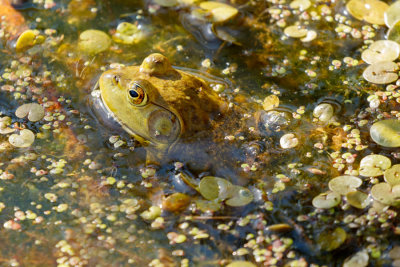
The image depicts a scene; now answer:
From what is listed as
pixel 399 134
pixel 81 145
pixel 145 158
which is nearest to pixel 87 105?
pixel 81 145

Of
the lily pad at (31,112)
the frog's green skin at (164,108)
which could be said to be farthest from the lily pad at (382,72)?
the lily pad at (31,112)

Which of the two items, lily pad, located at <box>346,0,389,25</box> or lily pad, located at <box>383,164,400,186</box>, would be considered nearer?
lily pad, located at <box>383,164,400,186</box>

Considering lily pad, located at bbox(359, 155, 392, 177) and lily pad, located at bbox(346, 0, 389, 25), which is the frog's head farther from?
lily pad, located at bbox(346, 0, 389, 25)

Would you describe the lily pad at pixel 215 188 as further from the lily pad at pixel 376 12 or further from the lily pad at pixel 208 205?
the lily pad at pixel 376 12

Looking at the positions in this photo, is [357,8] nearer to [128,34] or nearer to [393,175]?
[393,175]

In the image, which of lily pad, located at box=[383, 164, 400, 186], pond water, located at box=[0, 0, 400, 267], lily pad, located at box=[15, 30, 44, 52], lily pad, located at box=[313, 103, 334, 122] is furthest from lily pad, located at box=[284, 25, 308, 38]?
lily pad, located at box=[15, 30, 44, 52]

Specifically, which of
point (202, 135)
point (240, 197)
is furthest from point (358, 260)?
point (202, 135)

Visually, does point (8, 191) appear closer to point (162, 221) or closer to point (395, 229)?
point (162, 221)
